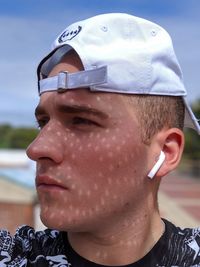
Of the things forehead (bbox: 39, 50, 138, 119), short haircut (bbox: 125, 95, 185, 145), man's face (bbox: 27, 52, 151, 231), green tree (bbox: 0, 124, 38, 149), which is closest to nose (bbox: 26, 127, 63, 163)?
man's face (bbox: 27, 52, 151, 231)

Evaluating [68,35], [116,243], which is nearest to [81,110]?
[68,35]

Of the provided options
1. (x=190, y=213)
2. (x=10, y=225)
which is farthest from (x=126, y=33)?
(x=190, y=213)

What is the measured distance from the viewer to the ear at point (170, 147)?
1.69m

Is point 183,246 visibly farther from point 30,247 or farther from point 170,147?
point 30,247

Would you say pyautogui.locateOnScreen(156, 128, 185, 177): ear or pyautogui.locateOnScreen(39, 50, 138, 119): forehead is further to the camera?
pyautogui.locateOnScreen(156, 128, 185, 177): ear

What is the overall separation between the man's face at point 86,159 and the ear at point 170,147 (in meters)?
0.10

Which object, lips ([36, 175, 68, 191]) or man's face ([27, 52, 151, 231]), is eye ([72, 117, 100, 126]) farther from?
lips ([36, 175, 68, 191])

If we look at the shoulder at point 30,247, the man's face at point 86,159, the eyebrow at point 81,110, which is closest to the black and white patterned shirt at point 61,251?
the shoulder at point 30,247

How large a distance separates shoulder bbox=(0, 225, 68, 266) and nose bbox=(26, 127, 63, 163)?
0.31m

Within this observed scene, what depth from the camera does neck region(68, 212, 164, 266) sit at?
1.64 m

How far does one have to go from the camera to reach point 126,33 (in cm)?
162

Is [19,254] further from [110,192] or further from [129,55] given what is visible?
[129,55]

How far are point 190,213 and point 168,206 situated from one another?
108 cm

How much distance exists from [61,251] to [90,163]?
12.7 inches
